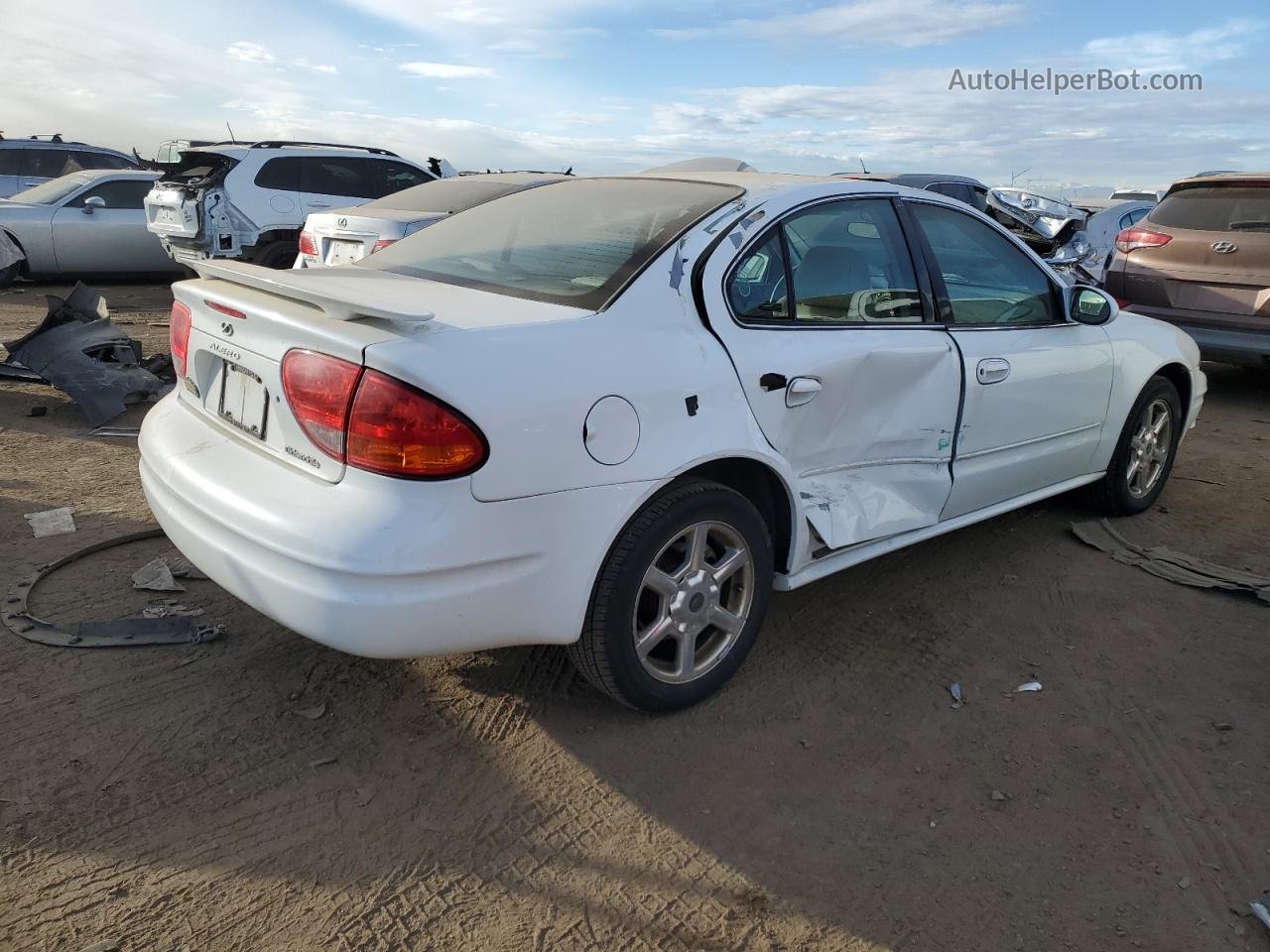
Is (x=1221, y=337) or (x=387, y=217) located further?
(x=387, y=217)

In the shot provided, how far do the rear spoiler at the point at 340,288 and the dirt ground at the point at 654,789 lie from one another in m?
1.21

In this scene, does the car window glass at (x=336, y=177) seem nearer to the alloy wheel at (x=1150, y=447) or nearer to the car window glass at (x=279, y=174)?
the car window glass at (x=279, y=174)

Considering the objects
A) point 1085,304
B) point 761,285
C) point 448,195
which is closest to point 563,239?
point 761,285

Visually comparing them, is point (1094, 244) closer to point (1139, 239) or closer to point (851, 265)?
point (1139, 239)

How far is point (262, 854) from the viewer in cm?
236

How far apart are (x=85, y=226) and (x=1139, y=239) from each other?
11144mm

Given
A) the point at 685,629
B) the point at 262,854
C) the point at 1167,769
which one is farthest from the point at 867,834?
the point at 262,854

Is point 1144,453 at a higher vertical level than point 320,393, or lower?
lower

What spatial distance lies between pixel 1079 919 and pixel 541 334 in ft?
6.24

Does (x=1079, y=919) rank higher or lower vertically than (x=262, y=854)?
higher

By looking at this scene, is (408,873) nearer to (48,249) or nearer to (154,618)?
(154,618)

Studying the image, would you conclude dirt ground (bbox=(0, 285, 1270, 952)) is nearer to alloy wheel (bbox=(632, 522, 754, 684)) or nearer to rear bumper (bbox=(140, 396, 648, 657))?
alloy wheel (bbox=(632, 522, 754, 684))

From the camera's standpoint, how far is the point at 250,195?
404 inches

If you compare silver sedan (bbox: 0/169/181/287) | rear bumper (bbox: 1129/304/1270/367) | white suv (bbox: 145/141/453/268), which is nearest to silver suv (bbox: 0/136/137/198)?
silver sedan (bbox: 0/169/181/287)
